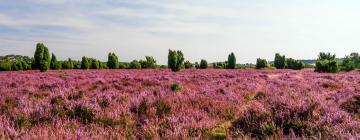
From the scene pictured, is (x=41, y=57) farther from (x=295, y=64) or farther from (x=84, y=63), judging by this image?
(x=295, y=64)

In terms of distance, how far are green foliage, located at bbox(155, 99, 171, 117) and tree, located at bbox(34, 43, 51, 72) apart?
43700 millimetres

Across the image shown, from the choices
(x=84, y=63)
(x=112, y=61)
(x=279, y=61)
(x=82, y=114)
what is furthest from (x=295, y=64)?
(x=82, y=114)

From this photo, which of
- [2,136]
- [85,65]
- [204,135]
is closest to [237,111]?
[204,135]

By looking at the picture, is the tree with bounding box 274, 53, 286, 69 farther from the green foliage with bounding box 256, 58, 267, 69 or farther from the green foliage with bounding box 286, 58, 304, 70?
the green foliage with bounding box 256, 58, 267, 69

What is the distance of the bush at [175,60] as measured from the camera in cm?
5061

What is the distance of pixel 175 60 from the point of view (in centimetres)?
5131

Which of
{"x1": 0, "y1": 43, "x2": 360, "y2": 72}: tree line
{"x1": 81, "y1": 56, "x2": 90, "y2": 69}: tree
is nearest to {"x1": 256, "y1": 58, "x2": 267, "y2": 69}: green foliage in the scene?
{"x1": 0, "y1": 43, "x2": 360, "y2": 72}: tree line

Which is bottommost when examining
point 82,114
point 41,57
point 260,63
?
point 82,114

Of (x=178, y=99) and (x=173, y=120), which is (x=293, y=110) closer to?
(x=173, y=120)

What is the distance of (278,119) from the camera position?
218 inches

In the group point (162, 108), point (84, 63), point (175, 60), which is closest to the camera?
point (162, 108)

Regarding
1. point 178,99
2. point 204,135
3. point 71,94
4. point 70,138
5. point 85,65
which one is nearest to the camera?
point 70,138

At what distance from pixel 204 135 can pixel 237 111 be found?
2723mm

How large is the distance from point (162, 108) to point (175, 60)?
→ 44.3 metres
